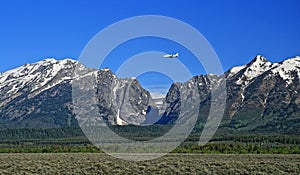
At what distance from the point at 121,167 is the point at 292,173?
22.0m

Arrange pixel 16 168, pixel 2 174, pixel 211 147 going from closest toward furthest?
1. pixel 2 174
2. pixel 16 168
3. pixel 211 147

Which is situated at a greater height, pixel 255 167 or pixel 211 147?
pixel 211 147

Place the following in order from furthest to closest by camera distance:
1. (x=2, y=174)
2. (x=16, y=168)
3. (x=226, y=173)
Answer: (x=16, y=168) < (x=226, y=173) < (x=2, y=174)

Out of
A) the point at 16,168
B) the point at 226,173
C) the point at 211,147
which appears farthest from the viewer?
the point at 211,147

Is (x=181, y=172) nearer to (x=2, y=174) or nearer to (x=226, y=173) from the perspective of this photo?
(x=226, y=173)

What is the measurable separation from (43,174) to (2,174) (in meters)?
4.76

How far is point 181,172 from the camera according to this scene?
73.4 metres

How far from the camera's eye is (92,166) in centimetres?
8319

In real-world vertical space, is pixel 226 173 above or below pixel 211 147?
below

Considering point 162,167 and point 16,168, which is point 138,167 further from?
point 16,168

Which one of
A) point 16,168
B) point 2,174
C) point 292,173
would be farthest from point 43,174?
point 292,173

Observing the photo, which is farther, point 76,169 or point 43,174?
point 76,169

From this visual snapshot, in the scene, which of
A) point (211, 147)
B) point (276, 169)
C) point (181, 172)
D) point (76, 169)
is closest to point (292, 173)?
point (276, 169)

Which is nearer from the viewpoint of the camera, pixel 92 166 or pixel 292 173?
pixel 292 173
